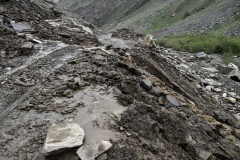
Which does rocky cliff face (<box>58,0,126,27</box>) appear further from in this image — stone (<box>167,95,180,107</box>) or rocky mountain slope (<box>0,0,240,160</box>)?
stone (<box>167,95,180,107</box>)

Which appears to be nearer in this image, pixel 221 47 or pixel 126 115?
pixel 126 115

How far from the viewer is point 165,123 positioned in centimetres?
484

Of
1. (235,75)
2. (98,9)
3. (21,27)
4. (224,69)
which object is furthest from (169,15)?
(21,27)

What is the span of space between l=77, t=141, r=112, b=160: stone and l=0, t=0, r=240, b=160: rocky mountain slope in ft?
0.05

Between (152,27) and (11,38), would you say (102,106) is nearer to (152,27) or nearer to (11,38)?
(11,38)

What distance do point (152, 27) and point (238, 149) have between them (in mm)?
23677

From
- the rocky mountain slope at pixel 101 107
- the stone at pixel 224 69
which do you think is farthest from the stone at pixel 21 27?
the stone at pixel 224 69

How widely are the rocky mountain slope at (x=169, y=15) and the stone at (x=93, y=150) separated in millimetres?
14961

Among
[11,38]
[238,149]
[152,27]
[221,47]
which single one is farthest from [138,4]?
[238,149]

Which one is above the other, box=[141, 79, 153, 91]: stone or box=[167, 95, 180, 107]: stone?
box=[141, 79, 153, 91]: stone

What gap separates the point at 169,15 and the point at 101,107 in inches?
1016

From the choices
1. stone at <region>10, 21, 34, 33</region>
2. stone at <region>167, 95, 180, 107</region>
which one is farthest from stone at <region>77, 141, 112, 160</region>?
stone at <region>10, 21, 34, 33</region>

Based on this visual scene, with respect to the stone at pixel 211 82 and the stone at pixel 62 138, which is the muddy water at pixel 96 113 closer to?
the stone at pixel 62 138

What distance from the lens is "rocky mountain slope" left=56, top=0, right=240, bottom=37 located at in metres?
18.5
